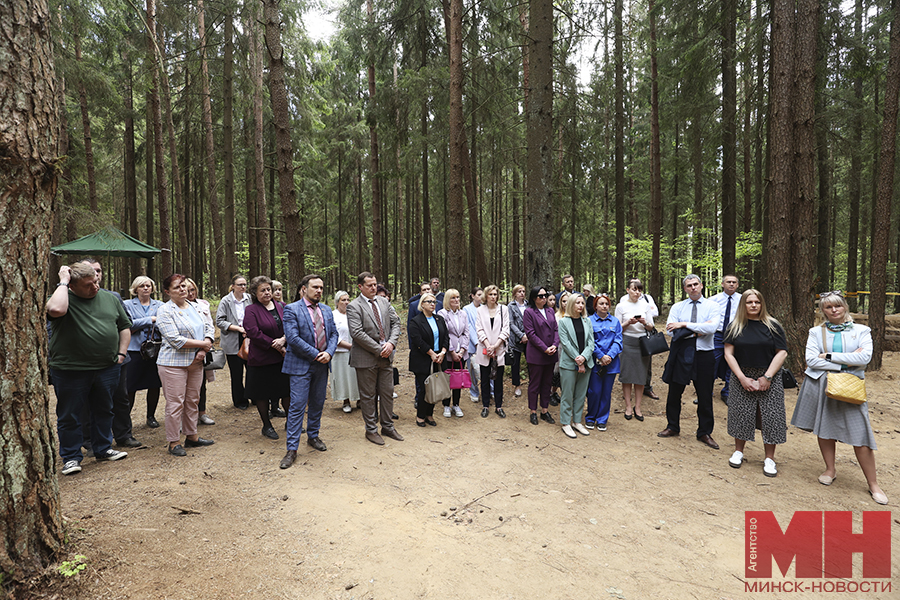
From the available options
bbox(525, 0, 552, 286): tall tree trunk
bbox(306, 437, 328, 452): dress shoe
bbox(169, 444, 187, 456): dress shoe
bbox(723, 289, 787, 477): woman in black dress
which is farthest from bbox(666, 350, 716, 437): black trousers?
bbox(169, 444, 187, 456): dress shoe

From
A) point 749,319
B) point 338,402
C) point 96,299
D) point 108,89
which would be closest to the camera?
point 96,299

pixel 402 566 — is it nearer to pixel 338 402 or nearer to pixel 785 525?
pixel 785 525

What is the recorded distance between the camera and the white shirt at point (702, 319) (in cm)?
578

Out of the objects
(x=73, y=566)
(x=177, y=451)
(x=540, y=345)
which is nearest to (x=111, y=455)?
(x=177, y=451)

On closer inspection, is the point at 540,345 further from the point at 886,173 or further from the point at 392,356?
the point at 886,173

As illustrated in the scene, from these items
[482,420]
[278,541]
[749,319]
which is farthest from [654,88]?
[278,541]

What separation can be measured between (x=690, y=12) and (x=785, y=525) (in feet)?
39.5

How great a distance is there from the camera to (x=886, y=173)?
27.6 ft

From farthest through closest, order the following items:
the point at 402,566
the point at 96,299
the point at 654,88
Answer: the point at 654,88
the point at 96,299
the point at 402,566

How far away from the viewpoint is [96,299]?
4211 millimetres

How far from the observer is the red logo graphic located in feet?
10.4

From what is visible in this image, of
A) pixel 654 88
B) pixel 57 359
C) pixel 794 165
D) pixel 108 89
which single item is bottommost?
pixel 57 359

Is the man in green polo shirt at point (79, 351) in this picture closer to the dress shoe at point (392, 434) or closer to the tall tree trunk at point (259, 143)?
the dress shoe at point (392, 434)

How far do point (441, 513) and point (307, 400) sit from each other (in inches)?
82.4
